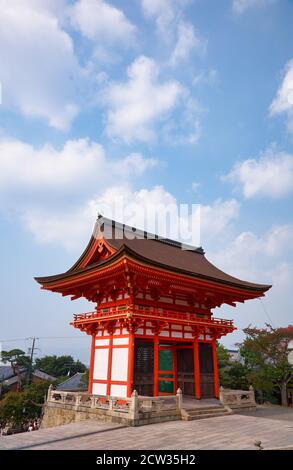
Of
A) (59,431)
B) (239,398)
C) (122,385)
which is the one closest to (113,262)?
(122,385)

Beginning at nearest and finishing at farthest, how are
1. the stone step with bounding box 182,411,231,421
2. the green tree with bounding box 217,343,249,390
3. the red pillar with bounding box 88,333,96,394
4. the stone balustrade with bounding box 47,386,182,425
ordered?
the stone balustrade with bounding box 47,386,182,425 < the stone step with bounding box 182,411,231,421 < the red pillar with bounding box 88,333,96,394 < the green tree with bounding box 217,343,249,390

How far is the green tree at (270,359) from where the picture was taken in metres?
24.2

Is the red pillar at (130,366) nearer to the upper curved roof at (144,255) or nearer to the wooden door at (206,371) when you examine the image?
the upper curved roof at (144,255)

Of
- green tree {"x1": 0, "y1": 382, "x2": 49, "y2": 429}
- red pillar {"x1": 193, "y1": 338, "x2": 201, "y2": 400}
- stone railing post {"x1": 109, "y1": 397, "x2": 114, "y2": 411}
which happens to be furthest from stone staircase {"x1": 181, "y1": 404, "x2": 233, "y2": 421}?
green tree {"x1": 0, "y1": 382, "x2": 49, "y2": 429}

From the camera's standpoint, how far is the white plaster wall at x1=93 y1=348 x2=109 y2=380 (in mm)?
18500

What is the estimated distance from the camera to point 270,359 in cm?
2594

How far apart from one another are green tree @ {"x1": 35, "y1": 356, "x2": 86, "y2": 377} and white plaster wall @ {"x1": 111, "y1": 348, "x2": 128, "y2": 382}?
61.7m

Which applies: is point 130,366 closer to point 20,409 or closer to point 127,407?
point 127,407

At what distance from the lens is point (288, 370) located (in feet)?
79.3

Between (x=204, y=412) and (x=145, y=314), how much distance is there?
559 centimetres

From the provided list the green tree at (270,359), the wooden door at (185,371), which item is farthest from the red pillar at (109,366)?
the green tree at (270,359)

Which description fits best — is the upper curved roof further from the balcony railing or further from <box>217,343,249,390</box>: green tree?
<box>217,343,249,390</box>: green tree

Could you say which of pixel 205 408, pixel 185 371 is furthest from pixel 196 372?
pixel 205 408

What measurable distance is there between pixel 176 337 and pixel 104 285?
5148 millimetres
